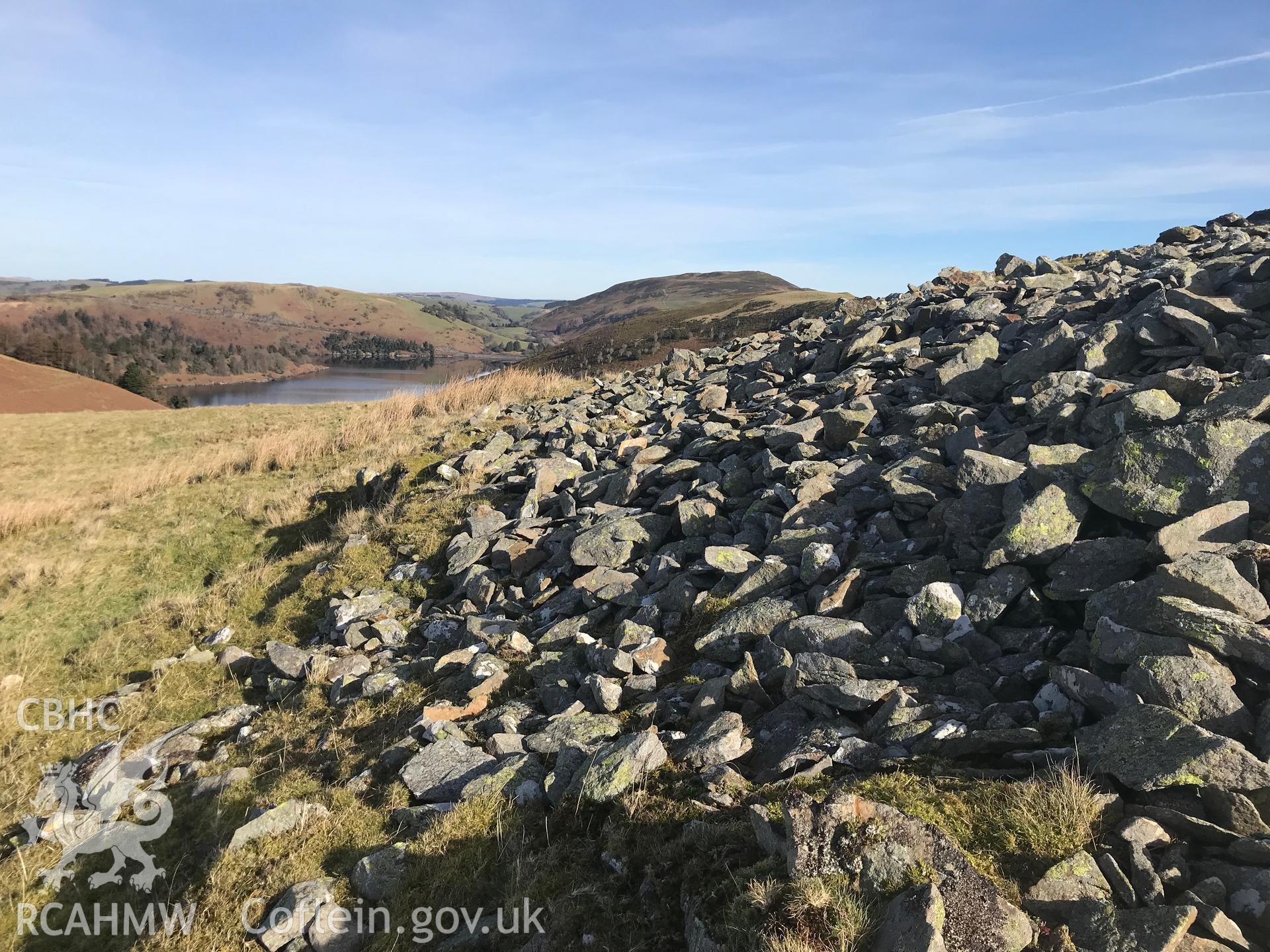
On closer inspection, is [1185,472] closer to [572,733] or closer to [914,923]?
[914,923]

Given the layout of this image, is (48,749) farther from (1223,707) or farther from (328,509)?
(1223,707)

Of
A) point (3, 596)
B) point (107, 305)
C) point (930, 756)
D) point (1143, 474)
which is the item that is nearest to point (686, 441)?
point (1143, 474)

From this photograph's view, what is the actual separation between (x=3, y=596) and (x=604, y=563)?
42.8ft

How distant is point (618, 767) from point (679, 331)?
5491 cm

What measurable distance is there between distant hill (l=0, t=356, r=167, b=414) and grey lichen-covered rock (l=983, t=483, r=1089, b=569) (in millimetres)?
53162

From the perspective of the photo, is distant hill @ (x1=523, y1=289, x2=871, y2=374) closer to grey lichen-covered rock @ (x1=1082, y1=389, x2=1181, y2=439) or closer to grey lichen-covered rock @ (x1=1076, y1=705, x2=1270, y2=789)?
grey lichen-covered rock @ (x1=1082, y1=389, x2=1181, y2=439)

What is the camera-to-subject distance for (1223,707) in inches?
157

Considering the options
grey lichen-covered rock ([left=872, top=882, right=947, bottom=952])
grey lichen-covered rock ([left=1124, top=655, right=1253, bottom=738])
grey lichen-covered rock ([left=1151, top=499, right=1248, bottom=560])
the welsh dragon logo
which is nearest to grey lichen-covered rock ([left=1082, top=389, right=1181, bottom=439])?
grey lichen-covered rock ([left=1151, top=499, right=1248, bottom=560])

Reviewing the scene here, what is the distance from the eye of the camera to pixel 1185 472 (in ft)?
19.6

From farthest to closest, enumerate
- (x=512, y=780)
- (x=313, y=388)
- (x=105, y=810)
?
(x=313, y=388)
(x=105, y=810)
(x=512, y=780)

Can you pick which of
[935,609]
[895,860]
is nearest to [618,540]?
[935,609]

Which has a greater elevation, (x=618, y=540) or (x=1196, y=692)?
(x=1196, y=692)

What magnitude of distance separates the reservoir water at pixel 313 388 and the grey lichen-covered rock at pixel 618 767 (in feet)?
203

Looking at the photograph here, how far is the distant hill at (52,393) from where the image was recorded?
43.9 m
